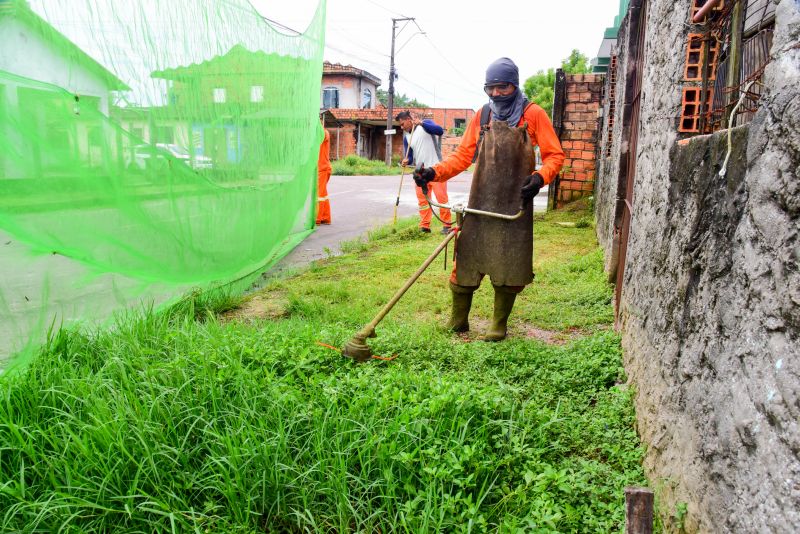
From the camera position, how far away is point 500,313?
416 cm

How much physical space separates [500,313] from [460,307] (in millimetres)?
308

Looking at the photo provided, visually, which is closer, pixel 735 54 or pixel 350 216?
pixel 735 54

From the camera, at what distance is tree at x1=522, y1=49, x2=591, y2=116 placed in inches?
824

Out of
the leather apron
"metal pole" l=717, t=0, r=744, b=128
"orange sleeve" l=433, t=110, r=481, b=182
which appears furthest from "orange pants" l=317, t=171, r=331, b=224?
"metal pole" l=717, t=0, r=744, b=128

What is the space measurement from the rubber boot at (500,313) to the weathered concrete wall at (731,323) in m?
1.51

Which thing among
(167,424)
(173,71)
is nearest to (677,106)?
(167,424)

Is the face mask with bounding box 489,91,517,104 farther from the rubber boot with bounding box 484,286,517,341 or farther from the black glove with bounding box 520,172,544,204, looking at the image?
the rubber boot with bounding box 484,286,517,341

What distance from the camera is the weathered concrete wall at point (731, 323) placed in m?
1.23

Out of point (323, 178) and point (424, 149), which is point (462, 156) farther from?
point (323, 178)

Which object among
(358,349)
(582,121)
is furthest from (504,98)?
(582,121)

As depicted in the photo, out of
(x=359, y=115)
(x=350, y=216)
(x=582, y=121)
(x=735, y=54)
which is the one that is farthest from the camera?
(x=359, y=115)

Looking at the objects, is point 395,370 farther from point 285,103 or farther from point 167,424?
point 285,103

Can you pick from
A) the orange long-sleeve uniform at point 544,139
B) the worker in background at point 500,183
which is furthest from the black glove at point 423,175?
the orange long-sleeve uniform at point 544,139

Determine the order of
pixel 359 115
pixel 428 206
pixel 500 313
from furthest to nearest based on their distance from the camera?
pixel 359 115 < pixel 428 206 < pixel 500 313
